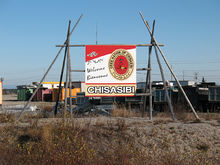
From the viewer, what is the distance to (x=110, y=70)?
1116 cm

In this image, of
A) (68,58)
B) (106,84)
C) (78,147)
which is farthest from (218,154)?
(68,58)

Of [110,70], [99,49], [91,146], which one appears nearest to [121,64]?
[110,70]

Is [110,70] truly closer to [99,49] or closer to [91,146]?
[99,49]

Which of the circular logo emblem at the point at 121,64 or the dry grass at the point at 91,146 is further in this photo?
the circular logo emblem at the point at 121,64

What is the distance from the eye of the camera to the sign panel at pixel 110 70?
36.3 feet

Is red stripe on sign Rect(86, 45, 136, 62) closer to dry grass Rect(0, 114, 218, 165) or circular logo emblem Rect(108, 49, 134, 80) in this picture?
circular logo emblem Rect(108, 49, 134, 80)

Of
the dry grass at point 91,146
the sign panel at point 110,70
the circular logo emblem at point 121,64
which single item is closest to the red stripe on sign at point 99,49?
the sign panel at point 110,70

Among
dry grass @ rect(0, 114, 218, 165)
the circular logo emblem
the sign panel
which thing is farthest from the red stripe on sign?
dry grass @ rect(0, 114, 218, 165)

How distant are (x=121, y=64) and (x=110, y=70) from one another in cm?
49

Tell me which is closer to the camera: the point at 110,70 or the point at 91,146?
the point at 91,146

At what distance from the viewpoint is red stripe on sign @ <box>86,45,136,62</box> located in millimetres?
11047

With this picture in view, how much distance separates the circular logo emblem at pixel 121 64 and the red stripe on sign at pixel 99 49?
154 mm

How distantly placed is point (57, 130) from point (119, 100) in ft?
44.2

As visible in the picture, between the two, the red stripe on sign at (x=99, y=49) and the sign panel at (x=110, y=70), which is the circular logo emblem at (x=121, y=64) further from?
the red stripe on sign at (x=99, y=49)
